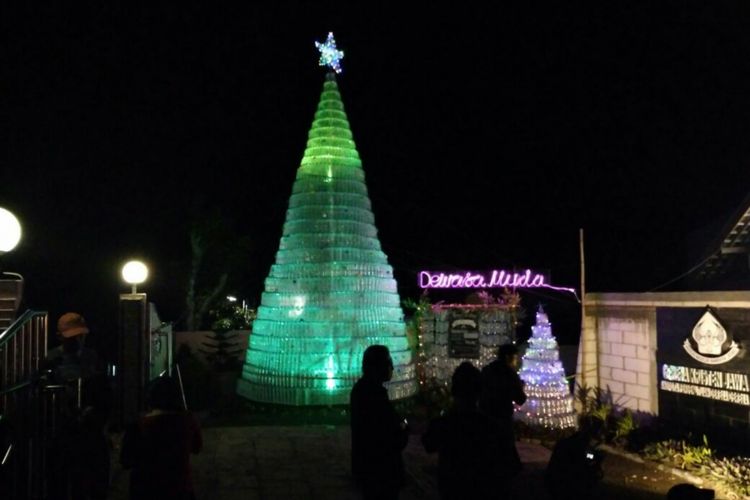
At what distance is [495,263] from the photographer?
26.2 metres

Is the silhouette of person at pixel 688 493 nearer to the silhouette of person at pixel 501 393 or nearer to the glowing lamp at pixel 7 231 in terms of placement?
the silhouette of person at pixel 501 393

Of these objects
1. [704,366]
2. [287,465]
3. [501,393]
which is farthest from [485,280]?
[501,393]

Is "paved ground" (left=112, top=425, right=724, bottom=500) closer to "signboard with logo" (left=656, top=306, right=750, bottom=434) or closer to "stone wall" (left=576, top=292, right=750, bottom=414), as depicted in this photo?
"signboard with logo" (left=656, top=306, right=750, bottom=434)

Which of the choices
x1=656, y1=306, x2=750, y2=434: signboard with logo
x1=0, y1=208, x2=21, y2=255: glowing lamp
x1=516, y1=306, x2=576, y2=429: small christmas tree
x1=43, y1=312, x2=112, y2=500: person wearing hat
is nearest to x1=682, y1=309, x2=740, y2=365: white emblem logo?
x1=656, y1=306, x2=750, y2=434: signboard with logo

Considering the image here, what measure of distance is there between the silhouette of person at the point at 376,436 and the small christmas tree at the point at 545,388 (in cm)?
631

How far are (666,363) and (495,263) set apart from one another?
698 inches

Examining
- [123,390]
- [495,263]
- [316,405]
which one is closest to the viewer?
[123,390]

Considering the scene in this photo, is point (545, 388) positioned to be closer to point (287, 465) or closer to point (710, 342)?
point (710, 342)

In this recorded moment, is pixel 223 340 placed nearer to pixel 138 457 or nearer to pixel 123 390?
pixel 123 390

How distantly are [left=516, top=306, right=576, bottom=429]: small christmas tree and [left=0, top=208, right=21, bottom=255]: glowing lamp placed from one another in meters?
7.64

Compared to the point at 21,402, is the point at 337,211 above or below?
above

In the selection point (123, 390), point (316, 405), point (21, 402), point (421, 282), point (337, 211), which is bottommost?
point (316, 405)

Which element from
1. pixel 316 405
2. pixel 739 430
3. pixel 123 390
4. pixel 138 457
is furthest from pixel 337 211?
pixel 138 457

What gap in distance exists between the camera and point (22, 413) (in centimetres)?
475
